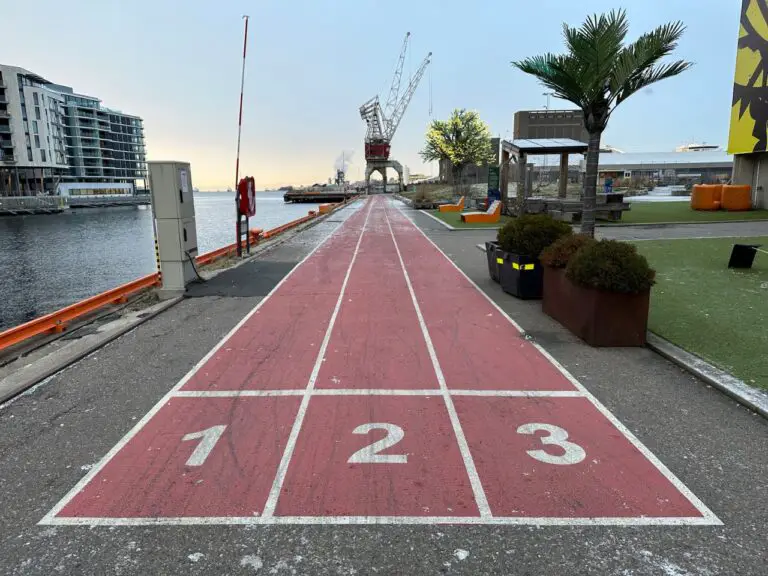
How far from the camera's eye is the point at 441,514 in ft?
11.6

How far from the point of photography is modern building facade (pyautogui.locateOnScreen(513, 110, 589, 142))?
13112 cm

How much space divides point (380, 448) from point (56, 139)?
12774 centimetres

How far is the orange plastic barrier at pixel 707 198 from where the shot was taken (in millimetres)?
→ 28344

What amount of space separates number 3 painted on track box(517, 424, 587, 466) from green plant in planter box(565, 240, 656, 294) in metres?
2.76

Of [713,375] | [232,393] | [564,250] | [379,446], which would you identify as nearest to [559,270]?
[564,250]

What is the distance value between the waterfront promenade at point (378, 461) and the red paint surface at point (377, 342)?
52 millimetres

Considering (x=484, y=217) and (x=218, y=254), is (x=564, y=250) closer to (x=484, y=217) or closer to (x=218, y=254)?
(x=218, y=254)

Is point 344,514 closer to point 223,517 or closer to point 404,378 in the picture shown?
point 223,517

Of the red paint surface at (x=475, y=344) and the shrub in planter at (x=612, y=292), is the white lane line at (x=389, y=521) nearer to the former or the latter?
the red paint surface at (x=475, y=344)

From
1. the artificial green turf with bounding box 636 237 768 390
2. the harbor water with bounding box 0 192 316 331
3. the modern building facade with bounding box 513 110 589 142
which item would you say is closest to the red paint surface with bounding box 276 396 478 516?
the artificial green turf with bounding box 636 237 768 390

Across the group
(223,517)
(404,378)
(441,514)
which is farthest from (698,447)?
(223,517)

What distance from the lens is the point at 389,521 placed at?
136 inches

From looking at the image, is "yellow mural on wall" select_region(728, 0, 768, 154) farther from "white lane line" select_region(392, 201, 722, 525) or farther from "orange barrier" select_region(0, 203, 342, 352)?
"orange barrier" select_region(0, 203, 342, 352)

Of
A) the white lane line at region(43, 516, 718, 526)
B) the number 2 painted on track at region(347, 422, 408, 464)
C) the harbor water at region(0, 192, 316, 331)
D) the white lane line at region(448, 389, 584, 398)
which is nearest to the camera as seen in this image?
the white lane line at region(43, 516, 718, 526)
